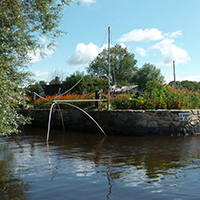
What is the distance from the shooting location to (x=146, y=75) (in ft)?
137

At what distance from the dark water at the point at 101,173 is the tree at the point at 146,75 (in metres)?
34.4

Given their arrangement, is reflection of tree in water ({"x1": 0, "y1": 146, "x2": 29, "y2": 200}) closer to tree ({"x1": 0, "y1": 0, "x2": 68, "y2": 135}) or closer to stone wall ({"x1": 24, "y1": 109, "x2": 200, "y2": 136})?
tree ({"x1": 0, "y1": 0, "x2": 68, "y2": 135})

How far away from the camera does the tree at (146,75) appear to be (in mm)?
41366

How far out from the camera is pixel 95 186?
4082 mm

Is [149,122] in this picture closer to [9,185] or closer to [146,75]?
[9,185]

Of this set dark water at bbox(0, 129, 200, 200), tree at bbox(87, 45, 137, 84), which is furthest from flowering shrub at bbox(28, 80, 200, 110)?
tree at bbox(87, 45, 137, 84)

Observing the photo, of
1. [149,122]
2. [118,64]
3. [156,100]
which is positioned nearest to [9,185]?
[149,122]

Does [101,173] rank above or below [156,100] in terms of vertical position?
below

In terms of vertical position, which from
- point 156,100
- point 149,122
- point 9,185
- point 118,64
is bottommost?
point 9,185

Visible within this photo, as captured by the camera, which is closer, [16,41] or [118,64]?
[16,41]

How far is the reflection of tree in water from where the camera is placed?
3.69 m

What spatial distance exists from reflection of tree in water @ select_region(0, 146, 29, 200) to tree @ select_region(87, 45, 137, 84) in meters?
A: 43.0

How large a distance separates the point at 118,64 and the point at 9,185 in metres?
47.5

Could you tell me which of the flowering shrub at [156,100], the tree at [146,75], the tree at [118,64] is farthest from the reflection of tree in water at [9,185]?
the tree at [118,64]
